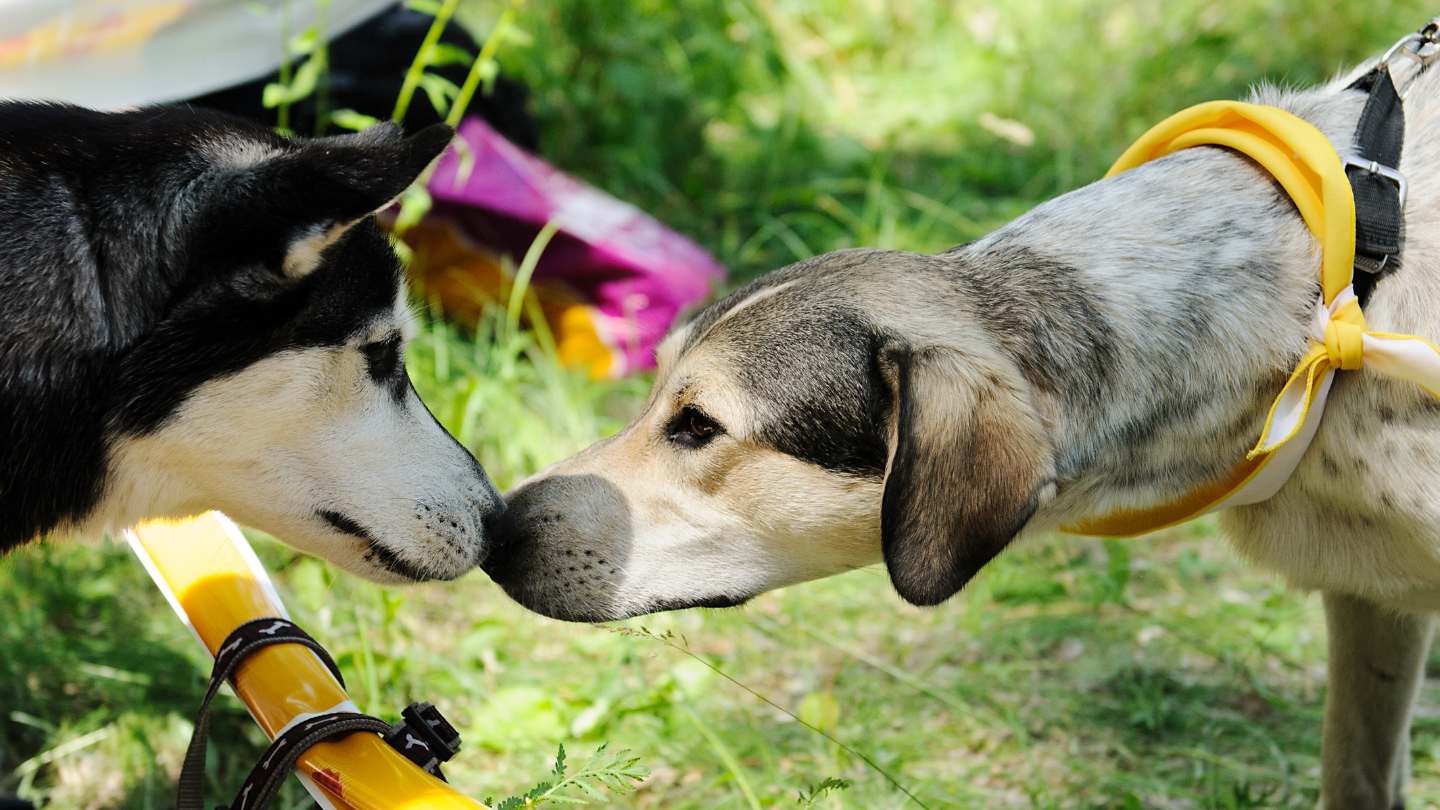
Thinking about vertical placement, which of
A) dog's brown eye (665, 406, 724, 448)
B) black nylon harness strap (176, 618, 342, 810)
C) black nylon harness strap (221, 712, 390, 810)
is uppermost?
dog's brown eye (665, 406, 724, 448)

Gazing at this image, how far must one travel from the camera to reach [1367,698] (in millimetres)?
3201

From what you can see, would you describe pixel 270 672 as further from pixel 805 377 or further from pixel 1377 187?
pixel 1377 187

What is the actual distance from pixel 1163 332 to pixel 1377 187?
1.52 feet

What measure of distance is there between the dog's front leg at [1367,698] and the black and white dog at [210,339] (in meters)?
2.00

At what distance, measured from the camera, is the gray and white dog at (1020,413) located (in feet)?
8.29

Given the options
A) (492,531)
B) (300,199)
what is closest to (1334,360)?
(492,531)

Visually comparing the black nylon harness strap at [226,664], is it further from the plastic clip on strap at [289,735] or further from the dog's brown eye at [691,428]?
the dog's brown eye at [691,428]

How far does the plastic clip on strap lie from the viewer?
253 cm

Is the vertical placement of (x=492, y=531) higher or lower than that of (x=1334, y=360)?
lower

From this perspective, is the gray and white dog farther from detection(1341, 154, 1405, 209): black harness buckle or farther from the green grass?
the green grass

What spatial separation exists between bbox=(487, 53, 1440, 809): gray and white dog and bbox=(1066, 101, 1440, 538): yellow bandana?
0.05 metres

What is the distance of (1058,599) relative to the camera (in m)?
4.42

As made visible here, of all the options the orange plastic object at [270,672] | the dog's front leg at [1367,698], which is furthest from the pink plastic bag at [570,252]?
the dog's front leg at [1367,698]

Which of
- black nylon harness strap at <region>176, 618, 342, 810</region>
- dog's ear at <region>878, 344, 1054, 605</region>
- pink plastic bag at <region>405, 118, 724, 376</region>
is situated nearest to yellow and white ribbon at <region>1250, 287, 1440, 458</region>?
dog's ear at <region>878, 344, 1054, 605</region>
